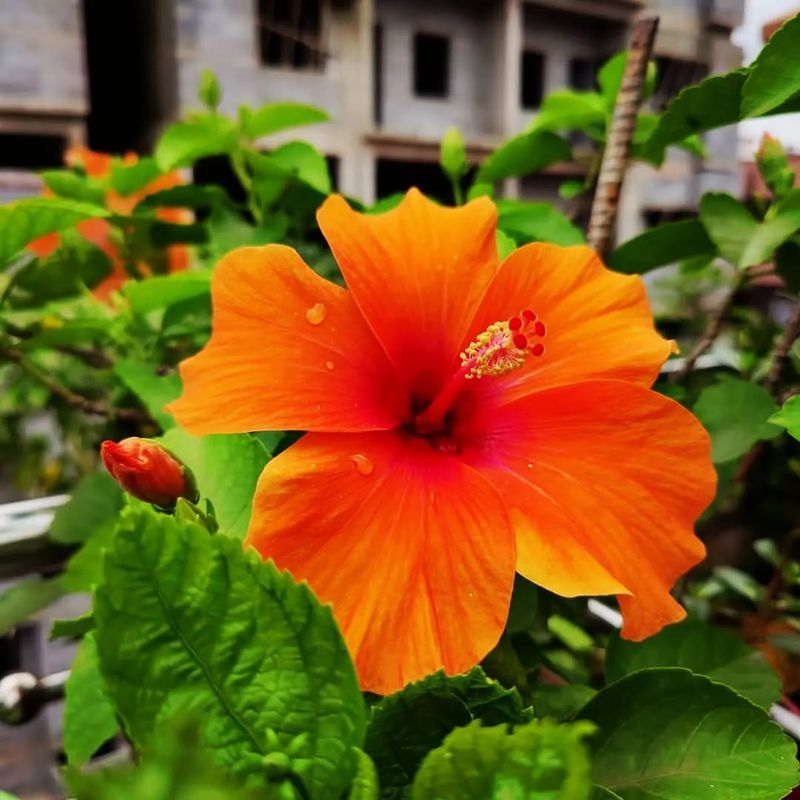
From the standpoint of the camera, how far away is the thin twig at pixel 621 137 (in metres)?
0.39

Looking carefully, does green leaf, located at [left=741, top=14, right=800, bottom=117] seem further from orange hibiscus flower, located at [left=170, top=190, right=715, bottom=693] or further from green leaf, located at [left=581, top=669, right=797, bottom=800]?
green leaf, located at [left=581, top=669, right=797, bottom=800]

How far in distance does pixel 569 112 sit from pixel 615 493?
31cm

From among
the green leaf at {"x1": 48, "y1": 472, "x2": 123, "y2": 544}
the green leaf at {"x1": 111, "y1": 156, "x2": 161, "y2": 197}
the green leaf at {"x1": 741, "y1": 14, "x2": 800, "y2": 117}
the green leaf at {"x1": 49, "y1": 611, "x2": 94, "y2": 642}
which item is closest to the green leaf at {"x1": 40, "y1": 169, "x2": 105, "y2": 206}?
the green leaf at {"x1": 111, "y1": 156, "x2": 161, "y2": 197}

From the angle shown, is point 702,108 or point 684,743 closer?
point 684,743

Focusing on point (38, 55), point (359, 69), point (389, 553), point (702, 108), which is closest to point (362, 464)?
point (389, 553)

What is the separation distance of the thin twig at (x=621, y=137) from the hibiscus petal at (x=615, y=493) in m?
0.17

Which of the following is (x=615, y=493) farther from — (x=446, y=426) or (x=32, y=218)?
(x=32, y=218)

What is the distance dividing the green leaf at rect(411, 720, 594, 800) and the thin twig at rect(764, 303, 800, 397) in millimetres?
311

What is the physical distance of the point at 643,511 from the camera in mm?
232

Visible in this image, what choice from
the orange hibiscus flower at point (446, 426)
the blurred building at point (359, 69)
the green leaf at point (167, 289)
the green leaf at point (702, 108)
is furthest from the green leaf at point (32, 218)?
the blurred building at point (359, 69)

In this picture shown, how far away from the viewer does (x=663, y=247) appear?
42 centimetres

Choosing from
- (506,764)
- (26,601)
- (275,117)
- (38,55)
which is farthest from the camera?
(38,55)

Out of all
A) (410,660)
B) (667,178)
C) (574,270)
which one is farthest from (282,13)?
(410,660)

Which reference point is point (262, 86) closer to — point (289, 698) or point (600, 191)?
point (600, 191)
